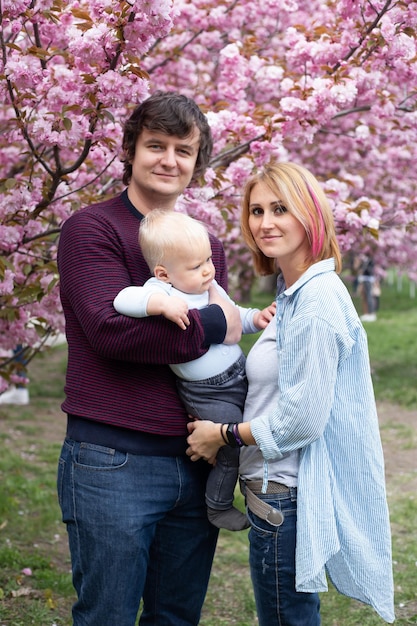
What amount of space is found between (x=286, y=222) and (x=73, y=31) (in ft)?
4.29

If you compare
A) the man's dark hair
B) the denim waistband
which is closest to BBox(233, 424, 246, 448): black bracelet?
the denim waistband

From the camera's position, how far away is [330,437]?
2.24 m

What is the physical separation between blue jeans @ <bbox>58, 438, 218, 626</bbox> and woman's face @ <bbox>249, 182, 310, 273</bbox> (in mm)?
629

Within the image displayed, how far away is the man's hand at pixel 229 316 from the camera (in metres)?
2.32

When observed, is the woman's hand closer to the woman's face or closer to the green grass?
the woman's face

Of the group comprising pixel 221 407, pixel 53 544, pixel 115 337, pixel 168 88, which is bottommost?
pixel 53 544

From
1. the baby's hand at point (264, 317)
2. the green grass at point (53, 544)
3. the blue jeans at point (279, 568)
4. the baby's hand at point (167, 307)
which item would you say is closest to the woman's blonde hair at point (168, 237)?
the baby's hand at point (167, 307)

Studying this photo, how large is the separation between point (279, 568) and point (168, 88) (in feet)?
13.8

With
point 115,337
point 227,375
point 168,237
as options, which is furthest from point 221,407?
point 168,237

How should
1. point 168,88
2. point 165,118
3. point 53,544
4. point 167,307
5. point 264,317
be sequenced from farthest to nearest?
1. point 168,88
2. point 53,544
3. point 264,317
4. point 165,118
5. point 167,307

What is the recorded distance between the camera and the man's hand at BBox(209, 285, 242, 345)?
232 centimetres

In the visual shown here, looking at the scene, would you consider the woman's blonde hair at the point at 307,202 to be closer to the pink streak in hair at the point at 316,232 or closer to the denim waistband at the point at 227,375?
the pink streak in hair at the point at 316,232

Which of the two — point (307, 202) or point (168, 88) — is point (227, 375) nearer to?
point (307, 202)

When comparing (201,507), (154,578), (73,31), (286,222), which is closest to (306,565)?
(201,507)
